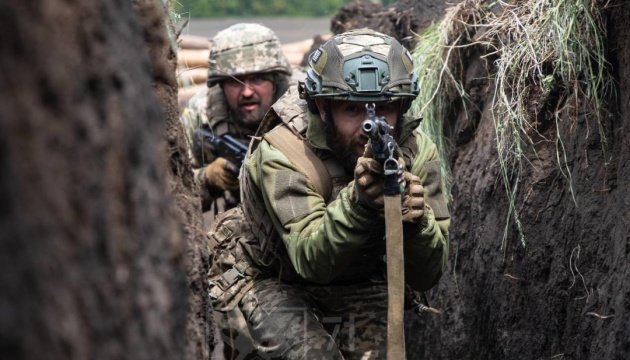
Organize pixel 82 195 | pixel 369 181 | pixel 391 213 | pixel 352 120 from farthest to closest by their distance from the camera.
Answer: pixel 352 120 < pixel 369 181 < pixel 391 213 < pixel 82 195

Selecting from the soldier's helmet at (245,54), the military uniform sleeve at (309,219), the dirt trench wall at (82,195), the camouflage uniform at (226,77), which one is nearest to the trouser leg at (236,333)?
the military uniform sleeve at (309,219)

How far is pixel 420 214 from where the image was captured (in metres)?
4.94

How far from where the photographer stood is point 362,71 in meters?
5.30

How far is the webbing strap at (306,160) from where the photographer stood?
536 cm

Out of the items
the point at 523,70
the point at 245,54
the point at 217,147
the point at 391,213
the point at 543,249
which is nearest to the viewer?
the point at 391,213

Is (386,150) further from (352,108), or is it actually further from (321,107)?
(321,107)

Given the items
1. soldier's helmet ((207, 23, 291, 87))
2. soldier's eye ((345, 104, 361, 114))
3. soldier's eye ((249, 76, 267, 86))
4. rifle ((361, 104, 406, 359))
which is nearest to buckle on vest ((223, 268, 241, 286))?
soldier's eye ((345, 104, 361, 114))

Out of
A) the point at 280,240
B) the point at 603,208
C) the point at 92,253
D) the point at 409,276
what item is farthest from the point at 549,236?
the point at 92,253

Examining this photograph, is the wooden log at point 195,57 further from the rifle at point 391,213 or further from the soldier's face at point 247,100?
the rifle at point 391,213

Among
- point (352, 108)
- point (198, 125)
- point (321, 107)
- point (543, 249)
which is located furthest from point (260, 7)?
point (352, 108)

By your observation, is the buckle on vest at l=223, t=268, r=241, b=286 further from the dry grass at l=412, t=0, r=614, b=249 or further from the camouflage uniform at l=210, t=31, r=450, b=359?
the dry grass at l=412, t=0, r=614, b=249

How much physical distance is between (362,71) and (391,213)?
0.97 metres

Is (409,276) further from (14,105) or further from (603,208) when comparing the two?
(14,105)

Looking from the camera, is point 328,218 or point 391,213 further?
point 328,218
